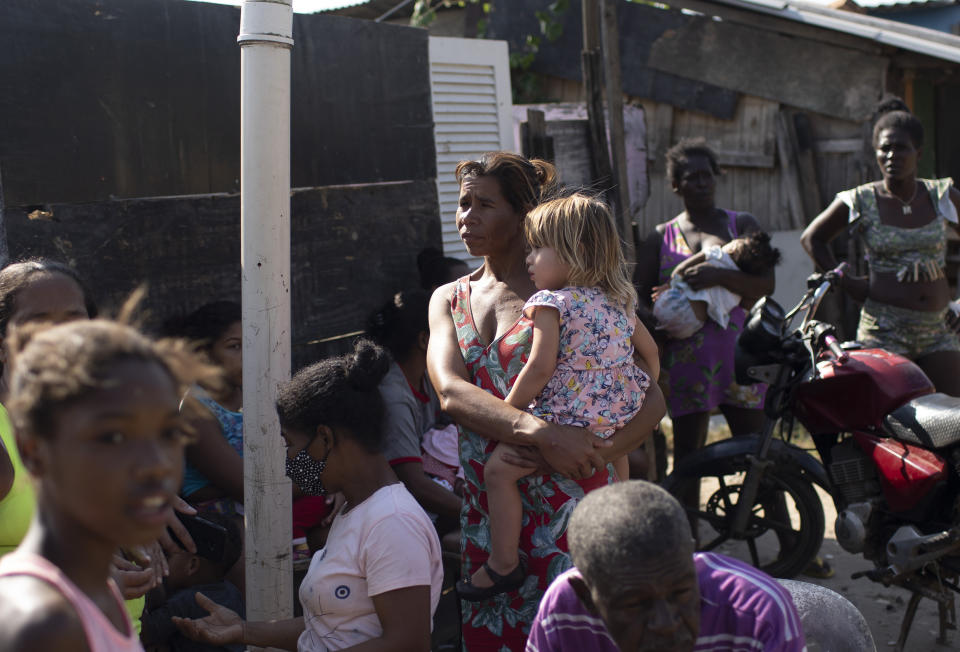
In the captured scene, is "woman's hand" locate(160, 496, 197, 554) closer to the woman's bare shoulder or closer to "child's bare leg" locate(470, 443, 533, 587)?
"child's bare leg" locate(470, 443, 533, 587)

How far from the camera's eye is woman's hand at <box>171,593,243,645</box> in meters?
2.44

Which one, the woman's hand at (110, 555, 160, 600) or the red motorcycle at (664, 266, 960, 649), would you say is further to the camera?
the red motorcycle at (664, 266, 960, 649)

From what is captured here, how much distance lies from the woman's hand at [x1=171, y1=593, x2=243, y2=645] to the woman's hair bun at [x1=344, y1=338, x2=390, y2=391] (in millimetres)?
741

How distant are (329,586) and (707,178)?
3388mm

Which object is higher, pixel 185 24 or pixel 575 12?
pixel 575 12

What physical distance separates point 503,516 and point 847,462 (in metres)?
2.20

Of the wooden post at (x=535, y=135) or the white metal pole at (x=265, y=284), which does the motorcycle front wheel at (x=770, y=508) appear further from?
the white metal pole at (x=265, y=284)

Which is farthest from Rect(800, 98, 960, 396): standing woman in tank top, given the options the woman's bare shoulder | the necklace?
the woman's bare shoulder

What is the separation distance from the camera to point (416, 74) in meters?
4.68

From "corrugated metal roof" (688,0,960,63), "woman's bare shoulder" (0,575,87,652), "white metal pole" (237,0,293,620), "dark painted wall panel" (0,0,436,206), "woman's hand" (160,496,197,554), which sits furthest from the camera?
"corrugated metal roof" (688,0,960,63)

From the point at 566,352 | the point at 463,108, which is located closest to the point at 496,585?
the point at 566,352

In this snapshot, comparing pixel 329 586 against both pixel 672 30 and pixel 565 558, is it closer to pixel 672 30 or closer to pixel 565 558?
pixel 565 558

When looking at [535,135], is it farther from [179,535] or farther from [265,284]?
[179,535]

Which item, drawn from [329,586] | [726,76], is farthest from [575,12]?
[329,586]
